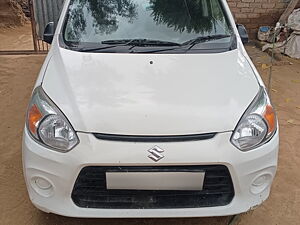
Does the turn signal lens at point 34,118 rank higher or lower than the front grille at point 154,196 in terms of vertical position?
higher

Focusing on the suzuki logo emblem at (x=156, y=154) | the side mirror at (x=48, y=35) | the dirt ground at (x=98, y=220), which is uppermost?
the side mirror at (x=48, y=35)

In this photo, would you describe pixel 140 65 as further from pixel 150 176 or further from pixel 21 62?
pixel 21 62

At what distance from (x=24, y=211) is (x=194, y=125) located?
1.44 metres

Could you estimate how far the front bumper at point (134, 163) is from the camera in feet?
6.83

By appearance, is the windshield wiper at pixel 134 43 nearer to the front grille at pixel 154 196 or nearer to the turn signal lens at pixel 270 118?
the turn signal lens at pixel 270 118

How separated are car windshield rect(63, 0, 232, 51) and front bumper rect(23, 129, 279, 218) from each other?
3.18 feet

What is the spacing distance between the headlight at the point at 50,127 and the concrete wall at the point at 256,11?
17.4ft

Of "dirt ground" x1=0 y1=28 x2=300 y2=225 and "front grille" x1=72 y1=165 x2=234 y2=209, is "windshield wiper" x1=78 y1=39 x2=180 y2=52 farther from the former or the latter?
"dirt ground" x1=0 y1=28 x2=300 y2=225

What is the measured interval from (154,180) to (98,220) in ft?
2.32

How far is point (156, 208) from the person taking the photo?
222 cm

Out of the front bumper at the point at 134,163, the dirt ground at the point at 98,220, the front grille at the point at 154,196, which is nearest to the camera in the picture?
the front bumper at the point at 134,163

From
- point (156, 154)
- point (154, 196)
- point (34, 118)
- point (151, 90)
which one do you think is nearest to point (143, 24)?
point (151, 90)

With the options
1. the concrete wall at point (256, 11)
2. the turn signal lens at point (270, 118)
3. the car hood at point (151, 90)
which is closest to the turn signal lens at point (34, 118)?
the car hood at point (151, 90)

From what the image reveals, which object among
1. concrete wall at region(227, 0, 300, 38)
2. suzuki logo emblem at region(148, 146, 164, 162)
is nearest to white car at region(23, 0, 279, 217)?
suzuki logo emblem at region(148, 146, 164, 162)
